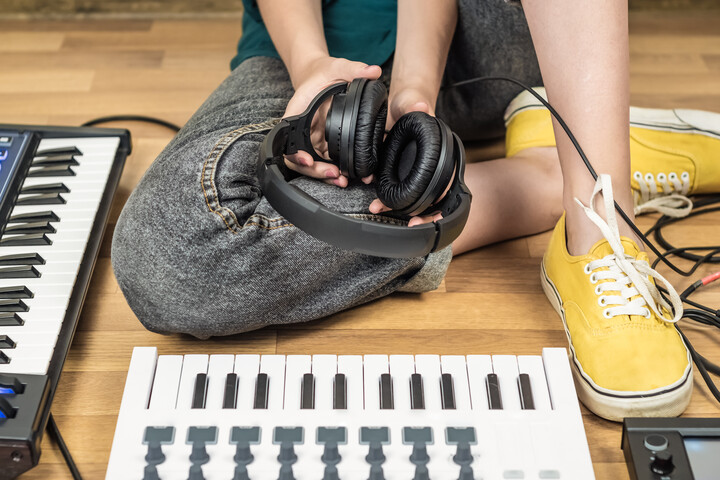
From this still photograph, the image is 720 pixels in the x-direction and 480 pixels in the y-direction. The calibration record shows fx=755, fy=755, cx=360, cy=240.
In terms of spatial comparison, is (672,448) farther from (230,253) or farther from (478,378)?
(230,253)

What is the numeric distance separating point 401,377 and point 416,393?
28mm

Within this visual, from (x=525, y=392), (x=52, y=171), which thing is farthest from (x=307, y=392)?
(x=52, y=171)

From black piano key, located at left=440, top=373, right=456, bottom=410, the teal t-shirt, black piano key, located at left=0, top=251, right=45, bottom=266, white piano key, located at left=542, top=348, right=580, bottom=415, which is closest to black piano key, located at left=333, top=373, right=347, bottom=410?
black piano key, located at left=440, top=373, right=456, bottom=410

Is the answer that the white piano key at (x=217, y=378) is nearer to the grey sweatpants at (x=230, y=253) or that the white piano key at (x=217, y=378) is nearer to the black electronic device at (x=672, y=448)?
the grey sweatpants at (x=230, y=253)

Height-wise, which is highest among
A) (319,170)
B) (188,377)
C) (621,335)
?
(319,170)

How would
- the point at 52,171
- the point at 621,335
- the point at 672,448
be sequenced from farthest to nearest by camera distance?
the point at 52,171 < the point at 621,335 < the point at 672,448

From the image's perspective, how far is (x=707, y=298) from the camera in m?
1.07

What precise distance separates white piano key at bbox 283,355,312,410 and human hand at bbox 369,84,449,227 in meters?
0.20

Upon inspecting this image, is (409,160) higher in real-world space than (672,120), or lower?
higher

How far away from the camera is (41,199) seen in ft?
3.53

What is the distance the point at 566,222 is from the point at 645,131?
0.99ft

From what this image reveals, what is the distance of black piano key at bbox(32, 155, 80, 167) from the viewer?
1.13m

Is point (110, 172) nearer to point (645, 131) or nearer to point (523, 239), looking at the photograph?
point (523, 239)

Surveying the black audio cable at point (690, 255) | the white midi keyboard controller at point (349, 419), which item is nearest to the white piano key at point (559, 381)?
the white midi keyboard controller at point (349, 419)
